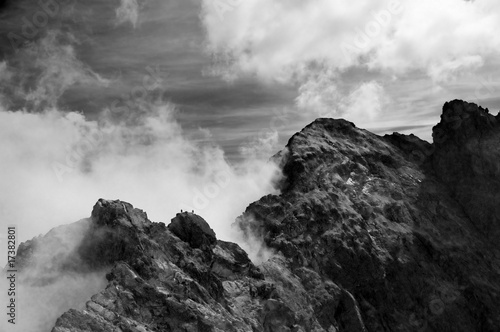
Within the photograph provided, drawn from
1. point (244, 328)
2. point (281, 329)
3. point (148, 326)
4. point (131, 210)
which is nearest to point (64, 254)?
point (131, 210)

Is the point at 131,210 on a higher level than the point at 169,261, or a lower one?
higher

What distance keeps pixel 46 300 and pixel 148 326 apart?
3605 centimetres

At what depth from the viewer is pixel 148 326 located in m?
164

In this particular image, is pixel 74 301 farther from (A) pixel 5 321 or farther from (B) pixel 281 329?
(B) pixel 281 329

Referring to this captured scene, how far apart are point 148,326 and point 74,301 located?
25840 millimetres

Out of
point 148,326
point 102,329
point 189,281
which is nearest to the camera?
point 102,329

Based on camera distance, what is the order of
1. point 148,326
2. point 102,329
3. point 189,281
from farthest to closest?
point 189,281 → point 148,326 → point 102,329

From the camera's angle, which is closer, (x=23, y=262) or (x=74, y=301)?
(x=74, y=301)

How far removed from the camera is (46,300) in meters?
172

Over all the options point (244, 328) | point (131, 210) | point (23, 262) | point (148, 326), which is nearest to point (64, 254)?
point (23, 262)

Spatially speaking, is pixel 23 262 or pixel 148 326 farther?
pixel 23 262

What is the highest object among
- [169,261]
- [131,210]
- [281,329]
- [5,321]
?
[131,210]

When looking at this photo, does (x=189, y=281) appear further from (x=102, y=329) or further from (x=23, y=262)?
(x=23, y=262)

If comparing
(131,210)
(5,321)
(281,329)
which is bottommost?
(281,329)
